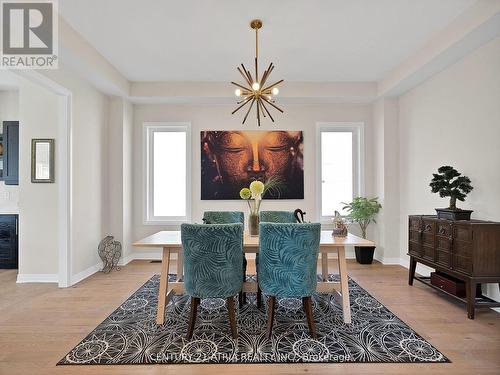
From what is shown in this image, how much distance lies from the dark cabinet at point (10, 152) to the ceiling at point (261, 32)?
73.5 inches

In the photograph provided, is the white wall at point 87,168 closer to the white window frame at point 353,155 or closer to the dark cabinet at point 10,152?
the dark cabinet at point 10,152

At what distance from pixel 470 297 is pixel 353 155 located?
302 centimetres

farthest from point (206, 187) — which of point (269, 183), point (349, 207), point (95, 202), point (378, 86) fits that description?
point (378, 86)

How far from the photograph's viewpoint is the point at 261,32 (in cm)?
329

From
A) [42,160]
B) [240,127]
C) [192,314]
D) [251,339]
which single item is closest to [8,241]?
[42,160]

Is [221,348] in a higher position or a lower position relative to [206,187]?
lower

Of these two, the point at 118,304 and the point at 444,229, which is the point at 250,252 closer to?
the point at 118,304

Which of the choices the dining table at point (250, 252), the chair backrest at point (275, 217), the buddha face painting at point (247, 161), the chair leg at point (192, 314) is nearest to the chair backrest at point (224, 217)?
the chair backrest at point (275, 217)

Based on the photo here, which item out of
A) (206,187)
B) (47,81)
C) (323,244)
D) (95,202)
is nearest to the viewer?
(323,244)

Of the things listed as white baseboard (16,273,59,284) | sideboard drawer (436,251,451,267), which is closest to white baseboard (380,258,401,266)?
sideboard drawer (436,251,451,267)

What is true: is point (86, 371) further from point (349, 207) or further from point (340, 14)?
point (349, 207)

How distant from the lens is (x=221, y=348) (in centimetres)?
227

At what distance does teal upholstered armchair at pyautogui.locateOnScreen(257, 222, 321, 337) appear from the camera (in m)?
2.31

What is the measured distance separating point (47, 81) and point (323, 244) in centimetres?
353
